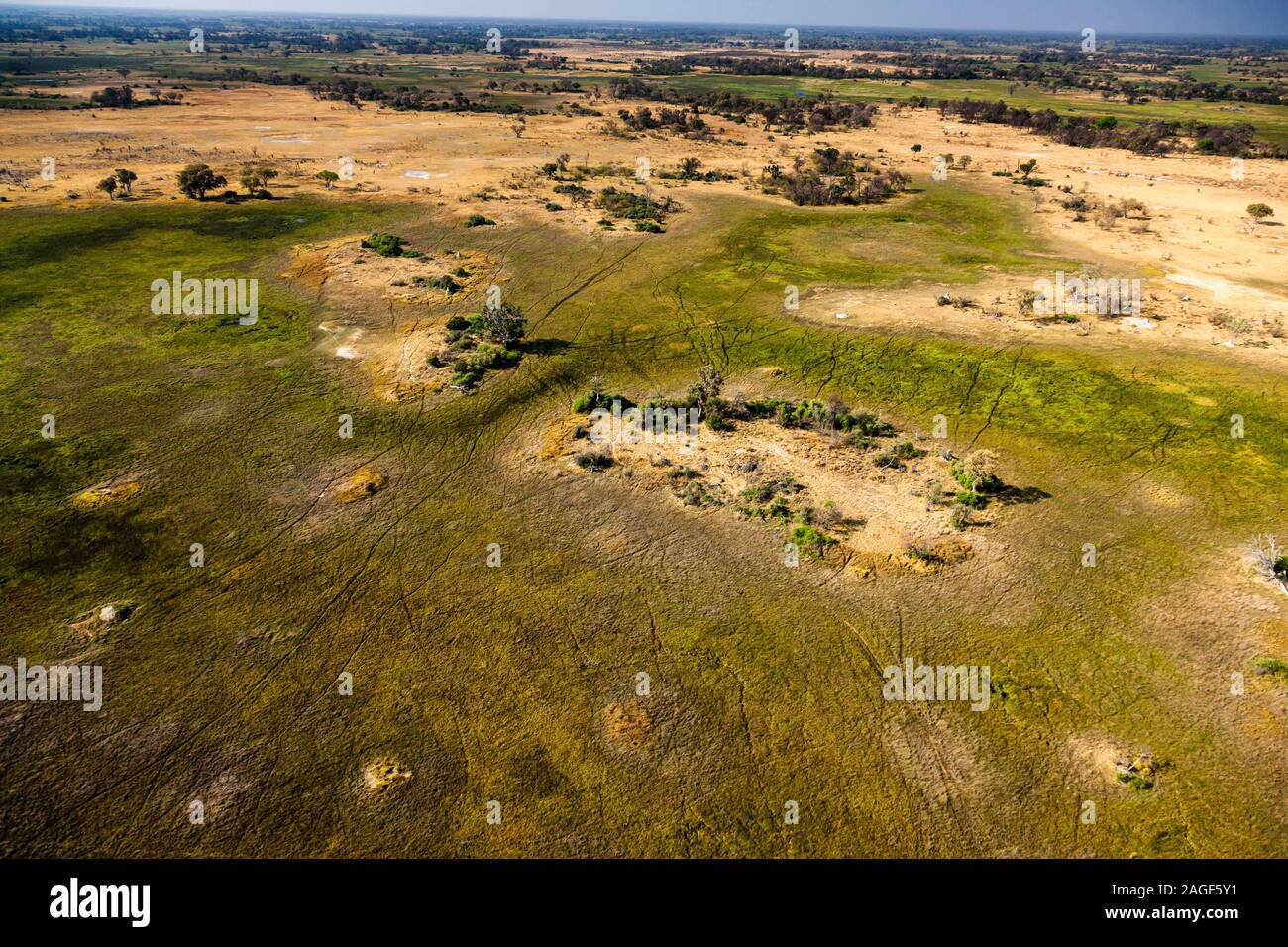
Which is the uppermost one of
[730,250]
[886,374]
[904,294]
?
[730,250]

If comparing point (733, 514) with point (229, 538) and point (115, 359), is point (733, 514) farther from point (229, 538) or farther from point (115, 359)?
point (115, 359)

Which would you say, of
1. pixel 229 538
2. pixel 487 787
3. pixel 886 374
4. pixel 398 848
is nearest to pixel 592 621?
pixel 487 787

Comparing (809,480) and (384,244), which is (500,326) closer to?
(384,244)

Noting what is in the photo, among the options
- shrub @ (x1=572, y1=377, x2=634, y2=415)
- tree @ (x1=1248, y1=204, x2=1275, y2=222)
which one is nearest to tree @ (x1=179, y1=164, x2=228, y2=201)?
shrub @ (x1=572, y1=377, x2=634, y2=415)

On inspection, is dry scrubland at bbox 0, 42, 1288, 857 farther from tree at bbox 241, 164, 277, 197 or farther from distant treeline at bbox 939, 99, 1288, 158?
distant treeline at bbox 939, 99, 1288, 158

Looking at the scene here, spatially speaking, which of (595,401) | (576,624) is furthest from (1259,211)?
(576,624)
